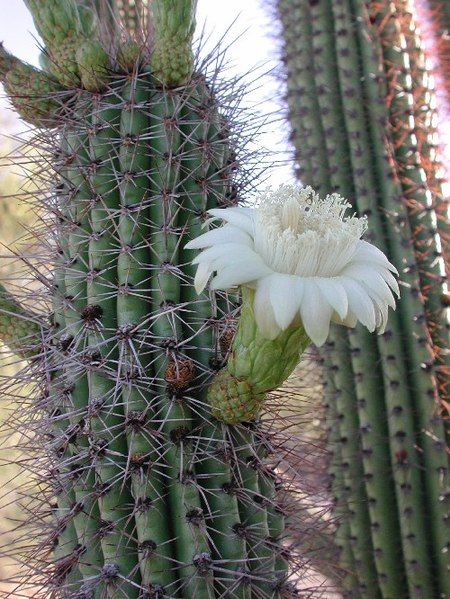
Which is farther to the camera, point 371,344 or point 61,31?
point 371,344

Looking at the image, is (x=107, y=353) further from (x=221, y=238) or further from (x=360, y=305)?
(x=360, y=305)

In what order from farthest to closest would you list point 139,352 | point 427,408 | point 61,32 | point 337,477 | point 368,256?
point 337,477 → point 427,408 → point 61,32 → point 139,352 → point 368,256

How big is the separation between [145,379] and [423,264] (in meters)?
1.20

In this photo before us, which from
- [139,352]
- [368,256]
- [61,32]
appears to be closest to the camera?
[368,256]

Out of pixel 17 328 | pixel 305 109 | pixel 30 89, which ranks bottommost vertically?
pixel 17 328

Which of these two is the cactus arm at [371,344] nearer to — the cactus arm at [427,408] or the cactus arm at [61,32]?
the cactus arm at [427,408]

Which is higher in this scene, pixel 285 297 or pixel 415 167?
pixel 415 167

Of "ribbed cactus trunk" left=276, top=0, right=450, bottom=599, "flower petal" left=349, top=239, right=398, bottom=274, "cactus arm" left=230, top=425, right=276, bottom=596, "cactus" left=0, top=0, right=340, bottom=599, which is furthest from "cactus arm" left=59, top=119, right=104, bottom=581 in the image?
"ribbed cactus trunk" left=276, top=0, right=450, bottom=599

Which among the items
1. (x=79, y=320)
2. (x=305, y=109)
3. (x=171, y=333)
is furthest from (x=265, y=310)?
(x=305, y=109)

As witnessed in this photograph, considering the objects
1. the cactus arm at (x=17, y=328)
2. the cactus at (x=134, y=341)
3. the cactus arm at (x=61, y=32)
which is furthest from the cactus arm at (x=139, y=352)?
the cactus arm at (x=17, y=328)

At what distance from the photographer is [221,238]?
0.90 meters

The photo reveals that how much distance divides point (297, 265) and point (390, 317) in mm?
1194

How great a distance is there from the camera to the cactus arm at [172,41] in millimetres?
1150

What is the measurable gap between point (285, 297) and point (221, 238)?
0.13 m
